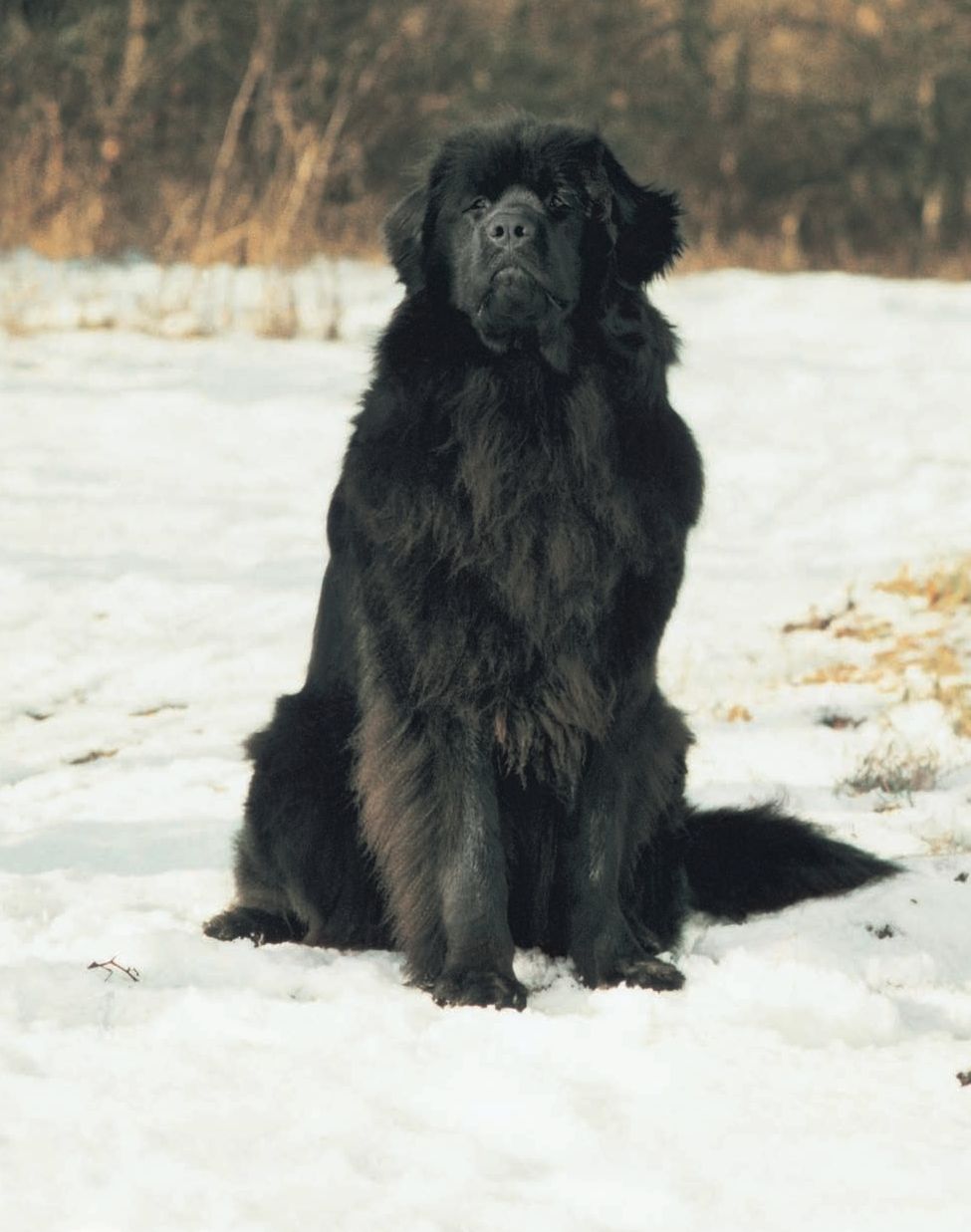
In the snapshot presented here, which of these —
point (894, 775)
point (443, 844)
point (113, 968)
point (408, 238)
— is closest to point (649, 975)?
point (443, 844)

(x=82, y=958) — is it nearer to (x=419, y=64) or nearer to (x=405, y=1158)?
(x=405, y=1158)

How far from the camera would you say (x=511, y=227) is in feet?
9.77

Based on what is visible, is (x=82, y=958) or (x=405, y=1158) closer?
(x=405, y=1158)

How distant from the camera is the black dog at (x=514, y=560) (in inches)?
118

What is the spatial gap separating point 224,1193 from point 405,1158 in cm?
26

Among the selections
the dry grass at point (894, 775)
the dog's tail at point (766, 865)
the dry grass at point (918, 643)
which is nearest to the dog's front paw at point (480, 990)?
the dog's tail at point (766, 865)

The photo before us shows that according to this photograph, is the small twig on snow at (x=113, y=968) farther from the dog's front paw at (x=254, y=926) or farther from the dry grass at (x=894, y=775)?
the dry grass at (x=894, y=775)

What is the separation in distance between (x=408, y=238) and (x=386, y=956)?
4.67 feet

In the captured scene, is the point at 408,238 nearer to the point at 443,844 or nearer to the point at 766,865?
the point at 443,844

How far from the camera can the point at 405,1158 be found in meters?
2.16

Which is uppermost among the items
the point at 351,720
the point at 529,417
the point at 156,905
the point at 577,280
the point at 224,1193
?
the point at 577,280

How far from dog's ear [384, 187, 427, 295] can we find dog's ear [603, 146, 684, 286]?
14.8 inches

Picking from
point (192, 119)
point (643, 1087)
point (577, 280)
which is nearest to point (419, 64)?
point (192, 119)

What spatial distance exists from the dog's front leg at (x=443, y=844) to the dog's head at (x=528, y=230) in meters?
0.76
